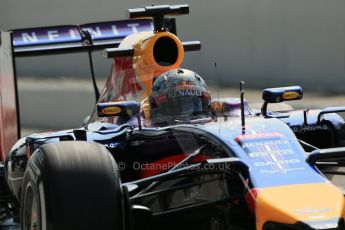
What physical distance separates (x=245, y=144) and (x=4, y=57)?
353 cm

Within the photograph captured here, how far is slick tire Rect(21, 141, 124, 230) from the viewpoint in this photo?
4355mm

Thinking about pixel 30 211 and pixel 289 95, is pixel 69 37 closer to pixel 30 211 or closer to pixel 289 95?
pixel 289 95

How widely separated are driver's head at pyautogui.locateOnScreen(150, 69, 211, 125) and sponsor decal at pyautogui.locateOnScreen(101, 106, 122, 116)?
379 mm

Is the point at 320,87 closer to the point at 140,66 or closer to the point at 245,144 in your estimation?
the point at 140,66

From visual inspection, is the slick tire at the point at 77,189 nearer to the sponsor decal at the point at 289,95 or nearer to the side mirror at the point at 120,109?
the side mirror at the point at 120,109

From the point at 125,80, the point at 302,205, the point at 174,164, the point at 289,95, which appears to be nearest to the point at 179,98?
the point at 174,164

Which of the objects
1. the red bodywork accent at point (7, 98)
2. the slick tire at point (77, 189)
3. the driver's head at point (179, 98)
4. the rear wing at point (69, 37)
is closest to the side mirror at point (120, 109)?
the driver's head at point (179, 98)

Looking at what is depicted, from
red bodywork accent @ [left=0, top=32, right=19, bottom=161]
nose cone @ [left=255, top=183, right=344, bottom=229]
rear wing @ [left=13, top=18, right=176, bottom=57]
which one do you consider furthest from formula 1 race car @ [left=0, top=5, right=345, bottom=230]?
rear wing @ [left=13, top=18, right=176, bottom=57]

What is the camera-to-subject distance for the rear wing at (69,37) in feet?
27.7

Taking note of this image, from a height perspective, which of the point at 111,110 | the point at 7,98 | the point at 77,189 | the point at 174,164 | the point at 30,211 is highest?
the point at 111,110

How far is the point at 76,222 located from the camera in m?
4.34

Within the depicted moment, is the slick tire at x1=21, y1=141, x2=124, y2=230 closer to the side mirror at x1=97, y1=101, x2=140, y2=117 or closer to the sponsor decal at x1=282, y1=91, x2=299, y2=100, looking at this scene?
the side mirror at x1=97, y1=101, x2=140, y2=117

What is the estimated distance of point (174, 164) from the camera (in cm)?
565

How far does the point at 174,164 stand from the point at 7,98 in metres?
2.63
